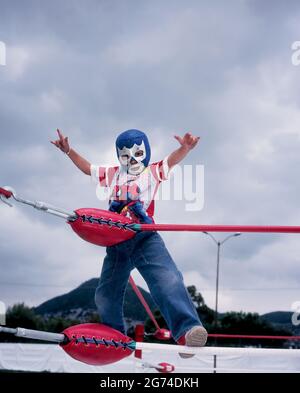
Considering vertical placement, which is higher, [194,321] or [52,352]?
[194,321]

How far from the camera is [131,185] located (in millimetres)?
1921

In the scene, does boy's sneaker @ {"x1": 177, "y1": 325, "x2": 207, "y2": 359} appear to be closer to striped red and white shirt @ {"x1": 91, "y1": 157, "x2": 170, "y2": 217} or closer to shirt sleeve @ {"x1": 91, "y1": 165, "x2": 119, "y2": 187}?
striped red and white shirt @ {"x1": 91, "y1": 157, "x2": 170, "y2": 217}

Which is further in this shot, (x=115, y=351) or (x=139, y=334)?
(x=139, y=334)

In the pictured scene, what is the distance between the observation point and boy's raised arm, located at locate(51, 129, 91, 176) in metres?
2.09

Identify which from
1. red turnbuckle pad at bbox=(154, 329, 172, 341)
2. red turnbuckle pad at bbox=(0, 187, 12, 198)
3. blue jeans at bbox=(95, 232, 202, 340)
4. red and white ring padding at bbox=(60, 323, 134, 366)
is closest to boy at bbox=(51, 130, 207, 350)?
blue jeans at bbox=(95, 232, 202, 340)

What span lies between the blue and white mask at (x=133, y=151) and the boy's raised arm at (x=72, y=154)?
19cm

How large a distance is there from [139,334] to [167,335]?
0.23 m

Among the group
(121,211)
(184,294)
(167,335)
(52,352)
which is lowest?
(52,352)

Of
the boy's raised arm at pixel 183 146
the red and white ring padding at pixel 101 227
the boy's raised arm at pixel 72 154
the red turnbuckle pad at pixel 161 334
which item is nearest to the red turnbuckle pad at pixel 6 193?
the red and white ring padding at pixel 101 227

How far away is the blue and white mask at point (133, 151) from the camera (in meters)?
1.93

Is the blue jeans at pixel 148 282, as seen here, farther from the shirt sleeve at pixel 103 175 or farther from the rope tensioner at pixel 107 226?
the shirt sleeve at pixel 103 175
